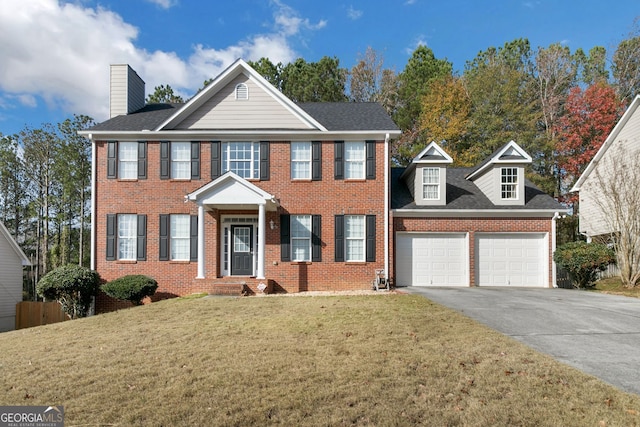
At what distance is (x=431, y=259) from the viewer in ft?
54.2

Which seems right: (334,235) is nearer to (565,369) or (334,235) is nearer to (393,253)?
(393,253)

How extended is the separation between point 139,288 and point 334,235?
7.01 meters

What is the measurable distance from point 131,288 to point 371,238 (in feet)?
28.2

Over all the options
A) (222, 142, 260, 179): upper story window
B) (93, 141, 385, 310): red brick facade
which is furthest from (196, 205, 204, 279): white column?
(222, 142, 260, 179): upper story window

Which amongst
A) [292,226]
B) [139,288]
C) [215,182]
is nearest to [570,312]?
A: [292,226]

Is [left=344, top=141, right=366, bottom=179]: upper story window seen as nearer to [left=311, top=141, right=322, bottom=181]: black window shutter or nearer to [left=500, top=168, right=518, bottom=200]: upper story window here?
[left=311, top=141, right=322, bottom=181]: black window shutter

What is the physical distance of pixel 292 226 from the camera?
15.8 meters

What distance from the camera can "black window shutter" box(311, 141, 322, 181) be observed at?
52.5ft

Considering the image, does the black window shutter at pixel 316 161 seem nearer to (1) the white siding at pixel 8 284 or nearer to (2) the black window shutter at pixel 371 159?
(2) the black window shutter at pixel 371 159

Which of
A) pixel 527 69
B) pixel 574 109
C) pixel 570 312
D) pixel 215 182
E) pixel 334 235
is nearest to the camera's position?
pixel 570 312

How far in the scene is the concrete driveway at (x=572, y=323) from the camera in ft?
20.0

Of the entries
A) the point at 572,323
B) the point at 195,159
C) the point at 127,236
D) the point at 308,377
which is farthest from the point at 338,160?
the point at 308,377

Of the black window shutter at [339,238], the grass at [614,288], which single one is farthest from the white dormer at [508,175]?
the black window shutter at [339,238]

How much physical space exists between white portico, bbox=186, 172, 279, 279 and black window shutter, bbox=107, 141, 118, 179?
3695 mm
